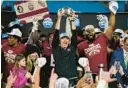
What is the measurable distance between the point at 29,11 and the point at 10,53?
1.11 ft

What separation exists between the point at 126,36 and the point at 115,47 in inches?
4.4

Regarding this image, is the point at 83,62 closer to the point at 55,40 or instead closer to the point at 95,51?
the point at 95,51

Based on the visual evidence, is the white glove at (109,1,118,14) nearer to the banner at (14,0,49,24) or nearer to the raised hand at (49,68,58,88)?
the banner at (14,0,49,24)

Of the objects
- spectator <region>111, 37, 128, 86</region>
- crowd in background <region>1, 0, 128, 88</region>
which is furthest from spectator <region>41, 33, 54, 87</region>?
spectator <region>111, 37, 128, 86</region>

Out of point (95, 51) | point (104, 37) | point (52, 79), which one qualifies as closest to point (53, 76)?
point (52, 79)

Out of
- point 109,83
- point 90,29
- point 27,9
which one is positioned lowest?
point 109,83

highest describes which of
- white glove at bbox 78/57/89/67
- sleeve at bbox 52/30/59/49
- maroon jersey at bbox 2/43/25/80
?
sleeve at bbox 52/30/59/49

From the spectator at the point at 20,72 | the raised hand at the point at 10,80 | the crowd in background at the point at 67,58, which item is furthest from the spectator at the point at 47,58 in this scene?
the raised hand at the point at 10,80

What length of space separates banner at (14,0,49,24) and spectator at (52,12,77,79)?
15cm

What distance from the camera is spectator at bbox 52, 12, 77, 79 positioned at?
2281 millimetres

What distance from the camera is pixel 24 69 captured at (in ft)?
7.63

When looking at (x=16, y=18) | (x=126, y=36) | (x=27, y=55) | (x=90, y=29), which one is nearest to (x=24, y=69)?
(x=27, y=55)

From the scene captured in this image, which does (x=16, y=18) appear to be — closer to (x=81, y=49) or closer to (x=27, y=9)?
(x=27, y=9)

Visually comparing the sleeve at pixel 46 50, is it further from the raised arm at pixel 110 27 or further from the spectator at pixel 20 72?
the raised arm at pixel 110 27
